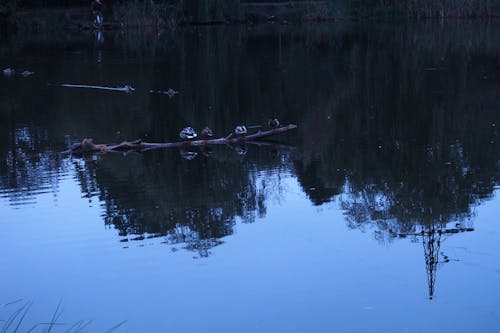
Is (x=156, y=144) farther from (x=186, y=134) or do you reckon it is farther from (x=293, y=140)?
(x=293, y=140)

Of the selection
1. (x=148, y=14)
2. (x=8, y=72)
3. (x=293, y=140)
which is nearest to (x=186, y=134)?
(x=293, y=140)

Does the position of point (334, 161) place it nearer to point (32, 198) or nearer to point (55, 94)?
point (32, 198)

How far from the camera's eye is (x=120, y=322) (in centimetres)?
711

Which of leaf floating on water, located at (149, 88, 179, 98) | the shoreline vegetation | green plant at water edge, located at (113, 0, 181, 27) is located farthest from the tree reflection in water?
green plant at water edge, located at (113, 0, 181, 27)

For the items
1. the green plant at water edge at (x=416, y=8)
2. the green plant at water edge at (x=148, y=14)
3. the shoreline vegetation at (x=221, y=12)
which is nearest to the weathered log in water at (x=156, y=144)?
the green plant at water edge at (x=416, y=8)

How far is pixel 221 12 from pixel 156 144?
32163 mm

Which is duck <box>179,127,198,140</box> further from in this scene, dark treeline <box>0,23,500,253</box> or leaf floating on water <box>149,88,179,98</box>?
leaf floating on water <box>149,88,179,98</box>

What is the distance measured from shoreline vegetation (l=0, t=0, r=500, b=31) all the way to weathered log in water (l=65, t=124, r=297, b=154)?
96.7ft

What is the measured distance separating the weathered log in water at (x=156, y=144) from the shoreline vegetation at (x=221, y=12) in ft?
96.7

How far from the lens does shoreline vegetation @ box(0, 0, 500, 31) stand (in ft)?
138

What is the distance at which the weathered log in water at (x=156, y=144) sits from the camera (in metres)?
12.9

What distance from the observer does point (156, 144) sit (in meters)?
13.1

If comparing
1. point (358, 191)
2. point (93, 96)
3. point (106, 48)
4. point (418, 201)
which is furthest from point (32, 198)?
point (106, 48)

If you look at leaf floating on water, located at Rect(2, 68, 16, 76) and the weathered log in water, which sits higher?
leaf floating on water, located at Rect(2, 68, 16, 76)
